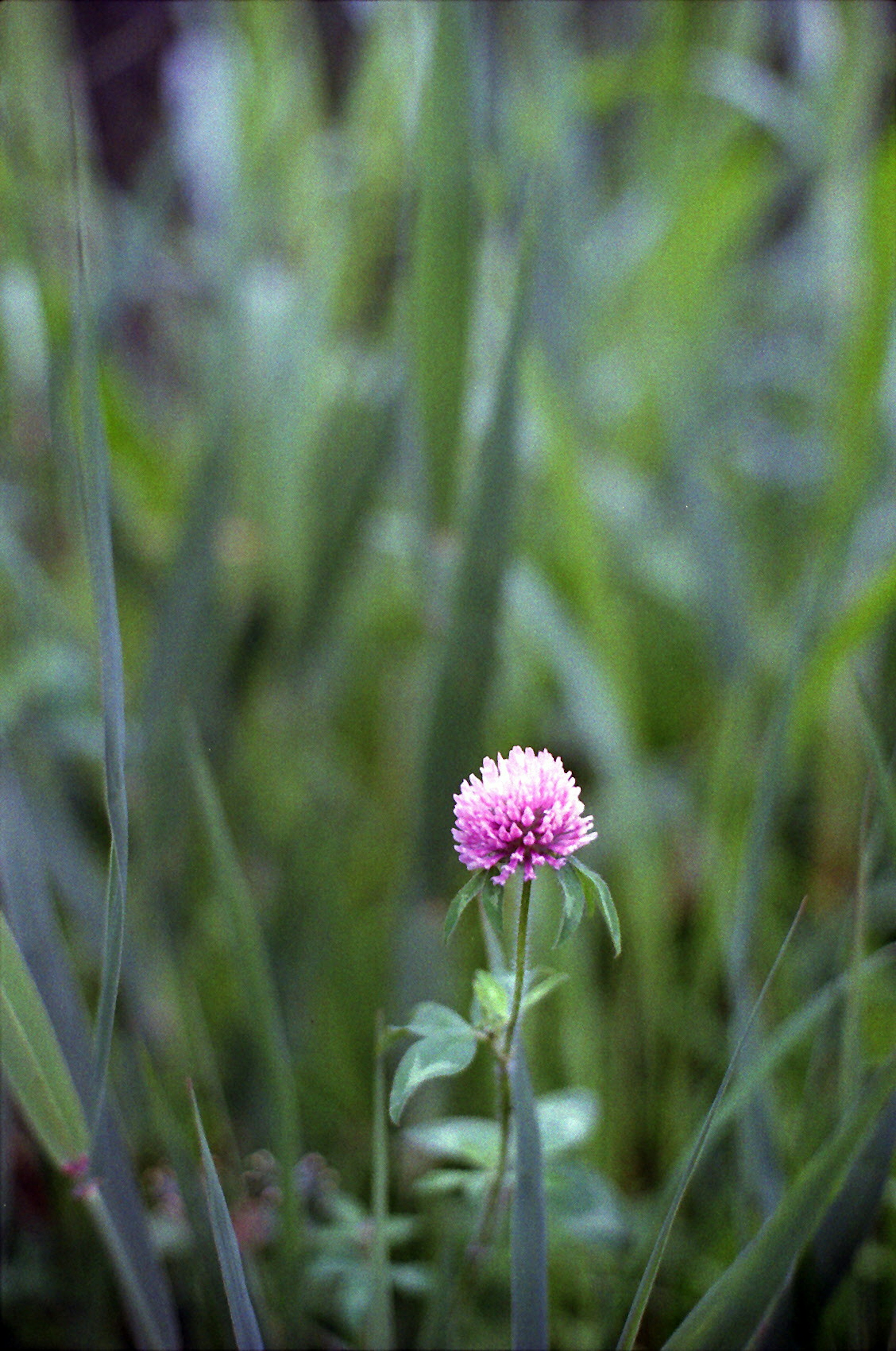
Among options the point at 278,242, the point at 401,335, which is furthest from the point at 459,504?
the point at 278,242

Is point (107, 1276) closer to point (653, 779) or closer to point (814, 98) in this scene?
point (653, 779)

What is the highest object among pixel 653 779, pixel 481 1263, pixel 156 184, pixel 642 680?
pixel 156 184

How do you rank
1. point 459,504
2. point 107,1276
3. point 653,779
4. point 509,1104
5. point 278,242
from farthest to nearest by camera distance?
point 278,242 → point 653,779 → point 459,504 → point 107,1276 → point 509,1104

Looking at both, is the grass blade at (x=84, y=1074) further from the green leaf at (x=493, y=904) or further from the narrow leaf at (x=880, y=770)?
the narrow leaf at (x=880, y=770)

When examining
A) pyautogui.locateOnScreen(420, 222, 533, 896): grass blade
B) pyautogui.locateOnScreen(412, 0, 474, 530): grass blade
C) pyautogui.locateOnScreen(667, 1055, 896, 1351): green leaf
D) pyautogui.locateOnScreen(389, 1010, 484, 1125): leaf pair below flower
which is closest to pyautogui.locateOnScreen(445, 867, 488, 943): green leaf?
pyautogui.locateOnScreen(389, 1010, 484, 1125): leaf pair below flower

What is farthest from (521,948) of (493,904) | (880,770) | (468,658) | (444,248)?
(444,248)

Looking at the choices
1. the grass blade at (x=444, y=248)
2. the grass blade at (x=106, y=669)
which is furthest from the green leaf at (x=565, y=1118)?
the grass blade at (x=444, y=248)

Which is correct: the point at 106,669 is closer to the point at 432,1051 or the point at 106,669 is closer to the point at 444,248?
the point at 432,1051
